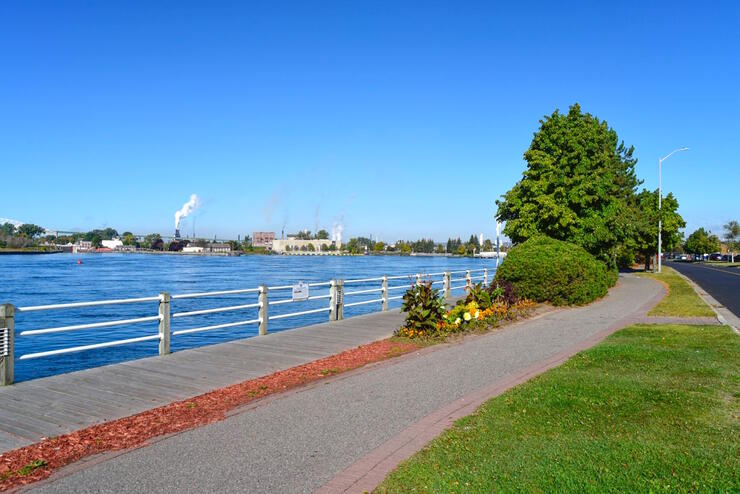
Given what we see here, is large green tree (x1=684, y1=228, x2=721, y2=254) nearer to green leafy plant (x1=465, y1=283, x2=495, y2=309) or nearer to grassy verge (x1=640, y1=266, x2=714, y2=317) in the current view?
grassy verge (x1=640, y1=266, x2=714, y2=317)

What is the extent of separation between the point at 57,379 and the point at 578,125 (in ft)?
84.0

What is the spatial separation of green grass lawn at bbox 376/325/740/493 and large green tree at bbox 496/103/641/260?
18605mm

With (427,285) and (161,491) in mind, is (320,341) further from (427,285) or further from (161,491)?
(161,491)

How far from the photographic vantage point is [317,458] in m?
5.22

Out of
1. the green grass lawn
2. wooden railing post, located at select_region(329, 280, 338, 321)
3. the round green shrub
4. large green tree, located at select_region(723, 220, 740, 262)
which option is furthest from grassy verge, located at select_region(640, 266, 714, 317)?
large green tree, located at select_region(723, 220, 740, 262)

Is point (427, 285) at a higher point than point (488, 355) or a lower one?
higher

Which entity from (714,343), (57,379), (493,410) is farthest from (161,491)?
(714,343)

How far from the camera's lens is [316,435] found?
19.2 ft

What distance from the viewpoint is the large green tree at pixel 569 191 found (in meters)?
27.0

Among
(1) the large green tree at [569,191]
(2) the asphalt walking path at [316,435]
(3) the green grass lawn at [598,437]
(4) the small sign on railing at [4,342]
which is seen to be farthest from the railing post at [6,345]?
(1) the large green tree at [569,191]

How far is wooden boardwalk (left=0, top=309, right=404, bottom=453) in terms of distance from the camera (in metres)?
6.23

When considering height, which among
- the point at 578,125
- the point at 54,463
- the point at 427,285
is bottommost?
the point at 54,463

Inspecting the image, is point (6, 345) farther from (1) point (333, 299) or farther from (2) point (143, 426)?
(1) point (333, 299)

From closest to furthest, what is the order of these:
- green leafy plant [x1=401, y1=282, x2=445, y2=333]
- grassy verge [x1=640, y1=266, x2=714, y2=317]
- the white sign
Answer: green leafy plant [x1=401, y1=282, x2=445, y2=333] < the white sign < grassy verge [x1=640, y1=266, x2=714, y2=317]
